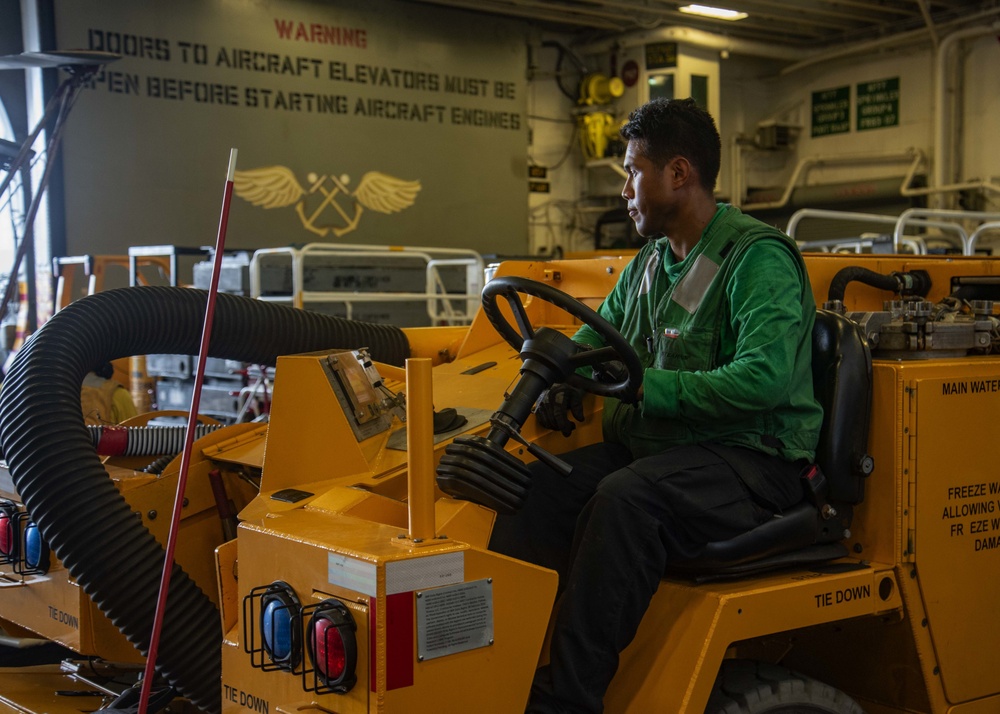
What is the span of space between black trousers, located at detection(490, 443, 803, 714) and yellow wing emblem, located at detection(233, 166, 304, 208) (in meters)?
8.91

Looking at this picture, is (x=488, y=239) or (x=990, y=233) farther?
(x=488, y=239)

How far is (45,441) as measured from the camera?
294 centimetres

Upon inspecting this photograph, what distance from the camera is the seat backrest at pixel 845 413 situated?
2.73 metres

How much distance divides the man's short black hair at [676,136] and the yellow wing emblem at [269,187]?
8723 millimetres

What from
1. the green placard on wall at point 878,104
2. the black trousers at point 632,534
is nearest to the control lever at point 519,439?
the black trousers at point 632,534

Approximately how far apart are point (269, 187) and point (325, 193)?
63 cm

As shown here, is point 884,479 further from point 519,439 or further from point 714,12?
point 714,12

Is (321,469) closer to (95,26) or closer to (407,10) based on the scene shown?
(95,26)

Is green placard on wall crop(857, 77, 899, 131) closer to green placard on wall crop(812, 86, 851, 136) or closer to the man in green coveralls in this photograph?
green placard on wall crop(812, 86, 851, 136)

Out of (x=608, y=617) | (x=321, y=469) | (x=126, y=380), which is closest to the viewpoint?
(x=608, y=617)

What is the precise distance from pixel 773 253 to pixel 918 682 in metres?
1.16

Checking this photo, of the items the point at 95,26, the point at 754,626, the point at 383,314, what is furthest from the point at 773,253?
the point at 95,26

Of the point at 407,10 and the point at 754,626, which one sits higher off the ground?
the point at 407,10

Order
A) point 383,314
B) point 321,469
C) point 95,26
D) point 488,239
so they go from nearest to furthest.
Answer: point 321,469 < point 383,314 < point 95,26 < point 488,239
